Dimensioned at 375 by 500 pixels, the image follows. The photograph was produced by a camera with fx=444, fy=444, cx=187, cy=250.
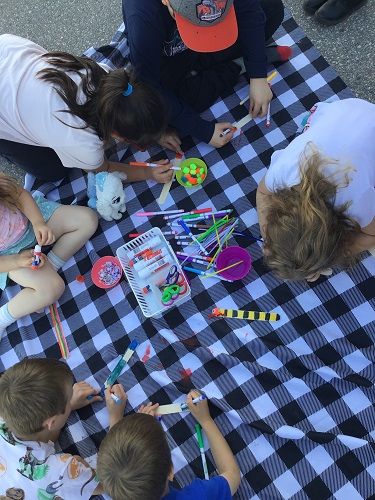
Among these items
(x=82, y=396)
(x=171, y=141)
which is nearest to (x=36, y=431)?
(x=82, y=396)

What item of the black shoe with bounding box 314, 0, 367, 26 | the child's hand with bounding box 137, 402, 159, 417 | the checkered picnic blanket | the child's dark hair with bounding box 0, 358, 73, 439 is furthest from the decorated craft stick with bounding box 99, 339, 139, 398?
the black shoe with bounding box 314, 0, 367, 26

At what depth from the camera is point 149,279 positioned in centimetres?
151

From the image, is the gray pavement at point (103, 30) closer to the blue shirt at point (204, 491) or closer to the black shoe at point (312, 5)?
the black shoe at point (312, 5)

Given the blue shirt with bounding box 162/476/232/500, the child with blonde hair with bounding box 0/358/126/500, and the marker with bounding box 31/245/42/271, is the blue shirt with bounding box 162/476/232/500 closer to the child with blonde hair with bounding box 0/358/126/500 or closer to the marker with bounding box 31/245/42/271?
the child with blonde hair with bounding box 0/358/126/500

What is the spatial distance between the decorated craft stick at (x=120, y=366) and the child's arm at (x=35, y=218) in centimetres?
45

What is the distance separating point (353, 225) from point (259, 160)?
52cm

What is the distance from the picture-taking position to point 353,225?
3.99ft

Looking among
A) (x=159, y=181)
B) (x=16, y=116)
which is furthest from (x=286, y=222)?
(x=16, y=116)

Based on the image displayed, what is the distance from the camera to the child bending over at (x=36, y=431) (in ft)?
3.87

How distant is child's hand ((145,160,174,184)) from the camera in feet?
5.25

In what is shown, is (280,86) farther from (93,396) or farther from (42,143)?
(93,396)

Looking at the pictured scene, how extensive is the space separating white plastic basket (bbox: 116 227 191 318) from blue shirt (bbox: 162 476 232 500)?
518 mm

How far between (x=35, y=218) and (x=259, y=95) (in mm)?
905

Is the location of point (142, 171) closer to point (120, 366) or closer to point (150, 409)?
point (120, 366)
